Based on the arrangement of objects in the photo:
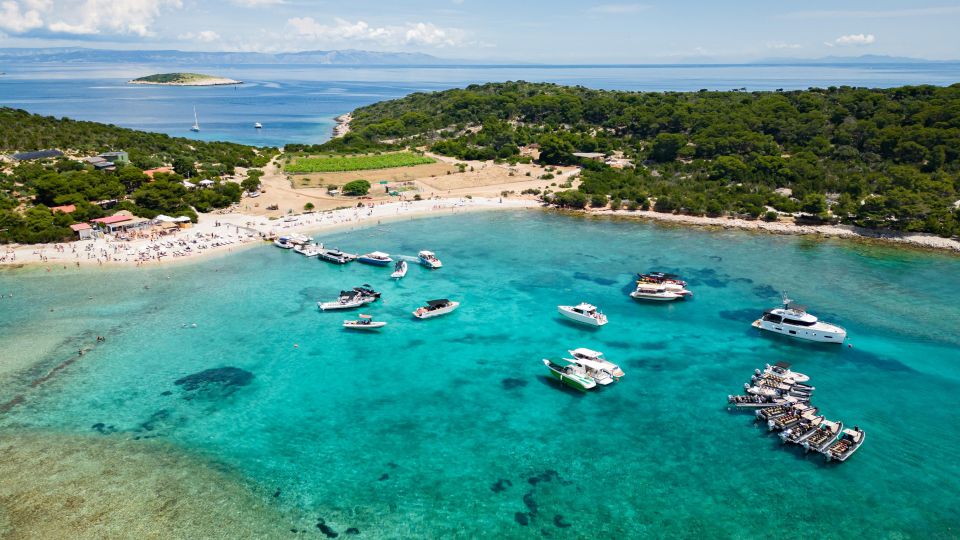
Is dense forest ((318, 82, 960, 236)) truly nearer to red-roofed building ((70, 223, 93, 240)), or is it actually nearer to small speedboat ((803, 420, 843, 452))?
small speedboat ((803, 420, 843, 452))

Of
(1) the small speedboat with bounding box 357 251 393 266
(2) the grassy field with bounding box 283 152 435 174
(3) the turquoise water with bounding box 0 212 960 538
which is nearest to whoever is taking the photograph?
(3) the turquoise water with bounding box 0 212 960 538

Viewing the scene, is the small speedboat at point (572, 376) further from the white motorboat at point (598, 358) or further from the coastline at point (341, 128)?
the coastline at point (341, 128)

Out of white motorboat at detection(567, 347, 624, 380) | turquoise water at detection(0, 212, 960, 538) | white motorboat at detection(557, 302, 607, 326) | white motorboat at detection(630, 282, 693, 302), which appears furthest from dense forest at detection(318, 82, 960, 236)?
white motorboat at detection(567, 347, 624, 380)

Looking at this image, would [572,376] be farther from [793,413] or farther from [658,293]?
[658,293]

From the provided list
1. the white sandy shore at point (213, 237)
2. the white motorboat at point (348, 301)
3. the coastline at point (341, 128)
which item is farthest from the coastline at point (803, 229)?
the coastline at point (341, 128)

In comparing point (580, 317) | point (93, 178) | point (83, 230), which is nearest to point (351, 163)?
point (93, 178)
